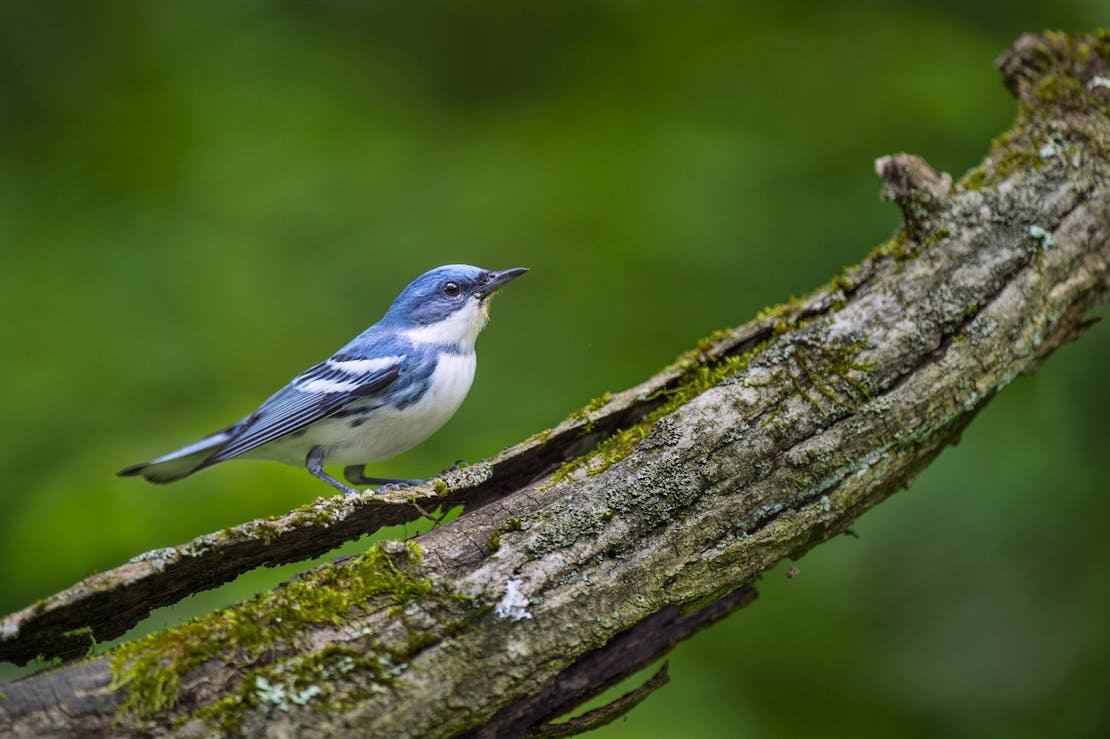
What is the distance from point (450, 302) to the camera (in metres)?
4.42

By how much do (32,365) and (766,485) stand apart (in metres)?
3.89

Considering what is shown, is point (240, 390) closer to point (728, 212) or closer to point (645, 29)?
point (728, 212)

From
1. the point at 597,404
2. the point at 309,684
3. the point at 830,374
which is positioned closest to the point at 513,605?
the point at 309,684

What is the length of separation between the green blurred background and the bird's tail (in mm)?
177

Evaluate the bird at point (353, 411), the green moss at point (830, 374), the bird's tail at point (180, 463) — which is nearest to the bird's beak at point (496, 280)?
the bird at point (353, 411)

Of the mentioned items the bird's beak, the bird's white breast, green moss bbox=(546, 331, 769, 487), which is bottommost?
green moss bbox=(546, 331, 769, 487)

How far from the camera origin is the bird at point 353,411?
3930 millimetres

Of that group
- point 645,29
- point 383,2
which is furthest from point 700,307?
point 383,2

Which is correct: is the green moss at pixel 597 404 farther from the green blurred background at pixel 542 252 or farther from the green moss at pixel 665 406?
the green blurred background at pixel 542 252

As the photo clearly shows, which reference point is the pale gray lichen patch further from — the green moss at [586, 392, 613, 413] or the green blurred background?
the green blurred background

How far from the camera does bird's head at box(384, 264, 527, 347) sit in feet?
14.3

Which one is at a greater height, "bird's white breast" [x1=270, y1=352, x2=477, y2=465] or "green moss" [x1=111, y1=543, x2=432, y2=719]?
"bird's white breast" [x1=270, y1=352, x2=477, y2=465]

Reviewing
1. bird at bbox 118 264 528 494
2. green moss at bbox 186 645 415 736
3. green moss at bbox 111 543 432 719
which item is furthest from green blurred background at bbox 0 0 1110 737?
green moss at bbox 186 645 415 736

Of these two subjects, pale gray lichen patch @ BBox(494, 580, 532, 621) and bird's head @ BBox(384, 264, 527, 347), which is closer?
pale gray lichen patch @ BBox(494, 580, 532, 621)
